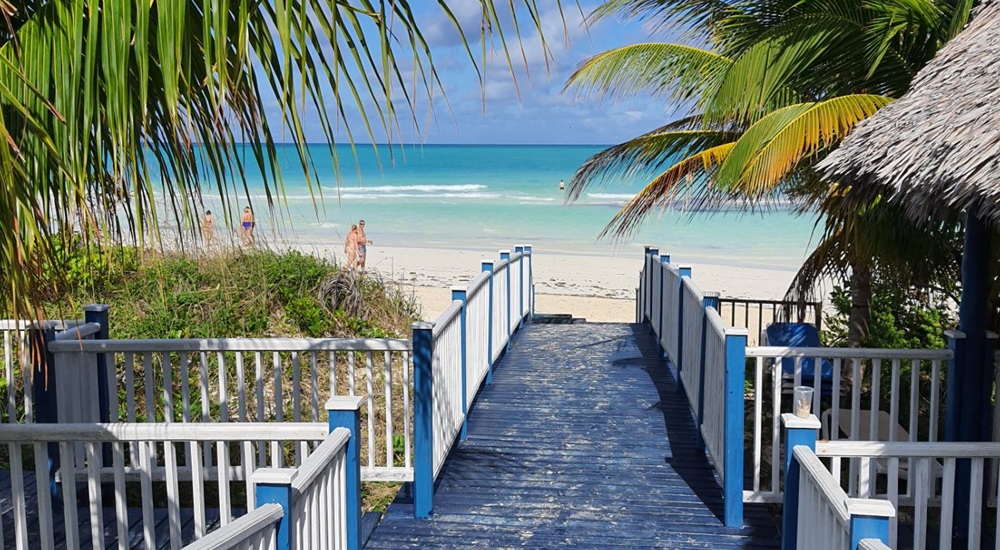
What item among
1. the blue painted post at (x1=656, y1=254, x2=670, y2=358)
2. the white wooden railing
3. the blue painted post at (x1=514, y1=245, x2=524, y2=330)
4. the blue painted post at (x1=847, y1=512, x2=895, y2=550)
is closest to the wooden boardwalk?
the white wooden railing

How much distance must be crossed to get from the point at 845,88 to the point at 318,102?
21.8ft

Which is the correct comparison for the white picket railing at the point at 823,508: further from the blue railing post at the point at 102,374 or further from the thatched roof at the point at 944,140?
the blue railing post at the point at 102,374

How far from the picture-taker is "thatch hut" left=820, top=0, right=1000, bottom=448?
4.36 metres

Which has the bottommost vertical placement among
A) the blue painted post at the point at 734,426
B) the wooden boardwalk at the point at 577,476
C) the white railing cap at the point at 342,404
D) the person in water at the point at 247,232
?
the wooden boardwalk at the point at 577,476

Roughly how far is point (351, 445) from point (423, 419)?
1550mm

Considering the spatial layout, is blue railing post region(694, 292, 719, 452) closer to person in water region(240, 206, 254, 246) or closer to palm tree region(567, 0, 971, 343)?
palm tree region(567, 0, 971, 343)

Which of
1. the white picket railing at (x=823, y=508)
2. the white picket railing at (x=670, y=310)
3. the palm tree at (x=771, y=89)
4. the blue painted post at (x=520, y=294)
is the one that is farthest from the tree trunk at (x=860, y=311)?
the white picket railing at (x=823, y=508)

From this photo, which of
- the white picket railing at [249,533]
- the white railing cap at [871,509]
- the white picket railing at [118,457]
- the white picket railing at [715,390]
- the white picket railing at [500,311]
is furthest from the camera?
the white picket railing at [500,311]

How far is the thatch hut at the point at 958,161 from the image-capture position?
14.3ft

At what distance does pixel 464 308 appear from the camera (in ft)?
21.3

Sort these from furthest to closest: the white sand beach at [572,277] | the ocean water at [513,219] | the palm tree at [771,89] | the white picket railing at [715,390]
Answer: the ocean water at [513,219] < the white sand beach at [572,277] < the palm tree at [771,89] < the white picket railing at [715,390]

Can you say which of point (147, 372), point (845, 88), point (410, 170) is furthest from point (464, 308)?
point (410, 170)

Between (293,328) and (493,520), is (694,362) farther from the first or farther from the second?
(293,328)

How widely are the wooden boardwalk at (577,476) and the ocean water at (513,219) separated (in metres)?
14.5
